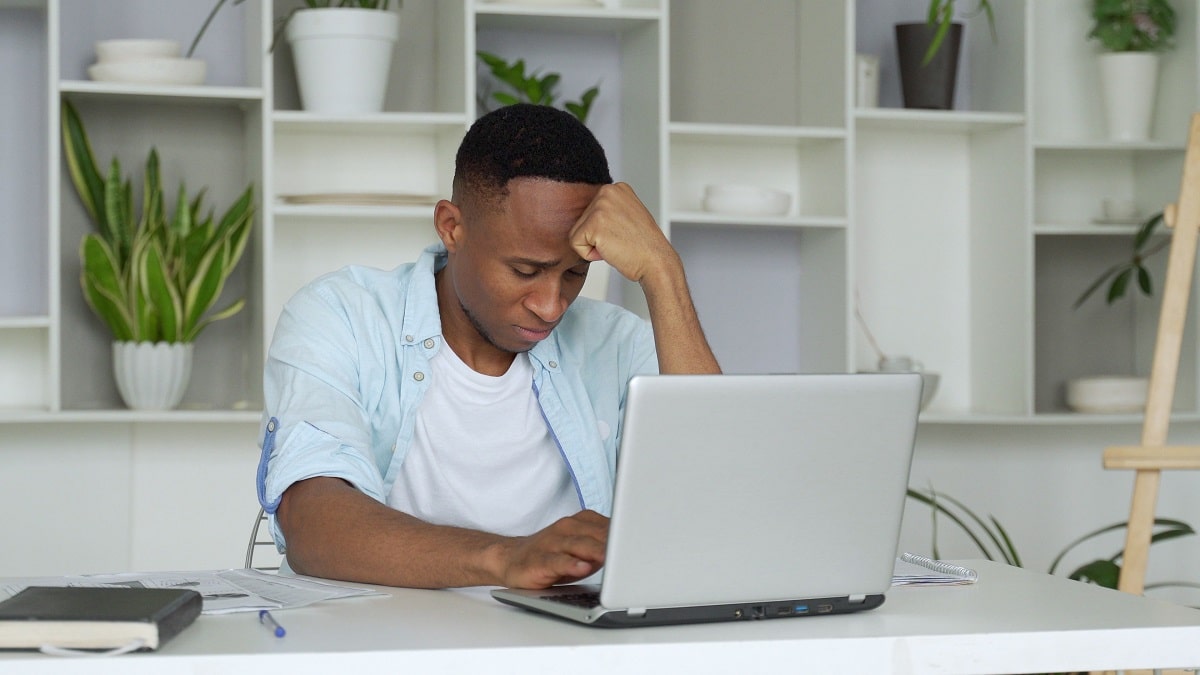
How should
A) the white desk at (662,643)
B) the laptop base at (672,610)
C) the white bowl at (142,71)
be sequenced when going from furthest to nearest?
the white bowl at (142,71), the laptop base at (672,610), the white desk at (662,643)

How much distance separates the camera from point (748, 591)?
1122 mm

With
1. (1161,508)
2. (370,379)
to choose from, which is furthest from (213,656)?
(1161,508)

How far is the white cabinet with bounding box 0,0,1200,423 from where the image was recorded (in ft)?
10.4

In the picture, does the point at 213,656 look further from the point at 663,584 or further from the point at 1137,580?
the point at 1137,580

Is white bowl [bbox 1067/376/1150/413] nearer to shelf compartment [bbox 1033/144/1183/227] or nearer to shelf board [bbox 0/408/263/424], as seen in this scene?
shelf compartment [bbox 1033/144/1183/227]

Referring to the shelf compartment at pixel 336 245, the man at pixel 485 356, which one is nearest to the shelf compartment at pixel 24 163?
the shelf compartment at pixel 336 245

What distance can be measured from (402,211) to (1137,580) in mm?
1739

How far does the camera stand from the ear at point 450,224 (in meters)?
1.78

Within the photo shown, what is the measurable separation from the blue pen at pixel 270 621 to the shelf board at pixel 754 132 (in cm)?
222

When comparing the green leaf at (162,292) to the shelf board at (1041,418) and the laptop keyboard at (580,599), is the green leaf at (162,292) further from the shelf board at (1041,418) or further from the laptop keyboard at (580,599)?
the laptop keyboard at (580,599)

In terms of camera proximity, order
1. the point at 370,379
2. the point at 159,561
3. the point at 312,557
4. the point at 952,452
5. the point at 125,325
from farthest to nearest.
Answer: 1. the point at 952,452
2. the point at 159,561
3. the point at 125,325
4. the point at 370,379
5. the point at 312,557

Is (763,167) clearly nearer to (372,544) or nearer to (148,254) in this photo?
(148,254)

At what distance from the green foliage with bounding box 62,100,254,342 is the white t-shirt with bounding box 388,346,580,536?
4.59 feet

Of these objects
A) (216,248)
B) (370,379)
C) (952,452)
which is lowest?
(952,452)
